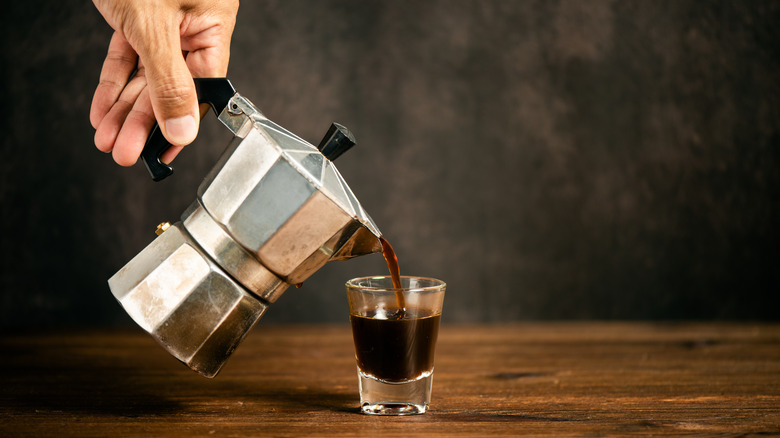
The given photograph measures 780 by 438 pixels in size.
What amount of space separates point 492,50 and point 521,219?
348 mm

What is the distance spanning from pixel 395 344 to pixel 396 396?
61 mm

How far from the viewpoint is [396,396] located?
72 cm

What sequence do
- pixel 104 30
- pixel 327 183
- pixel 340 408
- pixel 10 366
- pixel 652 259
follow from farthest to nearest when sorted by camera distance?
pixel 652 259
pixel 104 30
pixel 10 366
pixel 340 408
pixel 327 183

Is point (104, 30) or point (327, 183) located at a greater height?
point (104, 30)

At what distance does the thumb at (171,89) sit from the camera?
70 cm

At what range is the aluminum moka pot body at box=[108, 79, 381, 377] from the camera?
0.63 meters

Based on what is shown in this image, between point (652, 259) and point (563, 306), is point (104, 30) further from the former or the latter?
point (652, 259)

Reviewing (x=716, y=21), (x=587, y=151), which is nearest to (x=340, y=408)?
(x=587, y=151)

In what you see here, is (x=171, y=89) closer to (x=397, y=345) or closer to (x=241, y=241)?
(x=241, y=241)

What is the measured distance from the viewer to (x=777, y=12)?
51.9 inches

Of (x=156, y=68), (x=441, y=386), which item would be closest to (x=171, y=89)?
(x=156, y=68)

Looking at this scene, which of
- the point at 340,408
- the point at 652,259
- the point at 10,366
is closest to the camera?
the point at 340,408

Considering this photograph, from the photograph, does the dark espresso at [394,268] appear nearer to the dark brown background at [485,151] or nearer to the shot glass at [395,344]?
the shot glass at [395,344]

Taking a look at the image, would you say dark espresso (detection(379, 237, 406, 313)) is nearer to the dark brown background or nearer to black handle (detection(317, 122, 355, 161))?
black handle (detection(317, 122, 355, 161))
